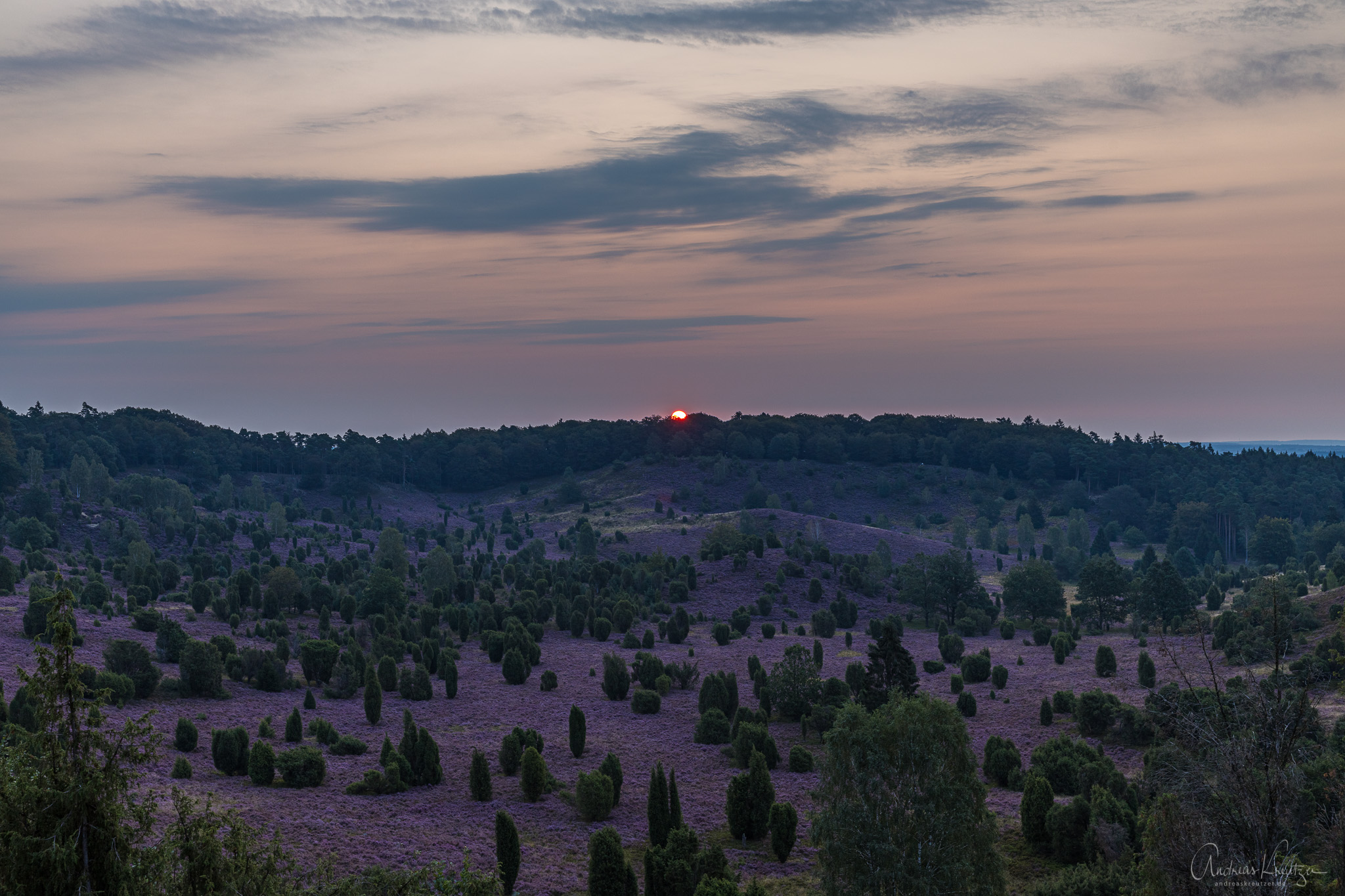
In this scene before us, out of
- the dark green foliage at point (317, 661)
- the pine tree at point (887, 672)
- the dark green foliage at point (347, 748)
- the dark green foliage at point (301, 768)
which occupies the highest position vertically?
the pine tree at point (887, 672)

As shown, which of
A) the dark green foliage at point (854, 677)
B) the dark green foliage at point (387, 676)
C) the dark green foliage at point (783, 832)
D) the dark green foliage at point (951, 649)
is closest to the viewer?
the dark green foliage at point (783, 832)

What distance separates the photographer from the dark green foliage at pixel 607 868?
87.9 ft

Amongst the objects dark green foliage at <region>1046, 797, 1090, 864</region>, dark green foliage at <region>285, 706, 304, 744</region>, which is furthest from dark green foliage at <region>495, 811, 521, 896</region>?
dark green foliage at <region>285, 706, 304, 744</region>

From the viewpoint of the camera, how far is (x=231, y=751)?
36.9 m

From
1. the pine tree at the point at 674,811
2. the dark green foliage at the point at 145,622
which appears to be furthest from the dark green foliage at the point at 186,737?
the dark green foliage at the point at 145,622

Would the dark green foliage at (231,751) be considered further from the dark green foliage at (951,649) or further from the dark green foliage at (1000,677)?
the dark green foliage at (951,649)

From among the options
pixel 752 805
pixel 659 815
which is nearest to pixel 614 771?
pixel 752 805

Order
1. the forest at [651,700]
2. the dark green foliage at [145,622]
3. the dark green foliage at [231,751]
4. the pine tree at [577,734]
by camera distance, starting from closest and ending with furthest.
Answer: the forest at [651,700], the dark green foliage at [231,751], the pine tree at [577,734], the dark green foliage at [145,622]

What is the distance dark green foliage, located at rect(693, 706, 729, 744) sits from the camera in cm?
4581

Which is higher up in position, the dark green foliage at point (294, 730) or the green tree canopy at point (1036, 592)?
the green tree canopy at point (1036, 592)

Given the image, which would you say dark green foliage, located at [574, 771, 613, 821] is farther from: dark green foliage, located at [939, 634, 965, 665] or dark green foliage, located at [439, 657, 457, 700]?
dark green foliage, located at [939, 634, 965, 665]

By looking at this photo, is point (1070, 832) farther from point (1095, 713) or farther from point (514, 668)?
point (514, 668)

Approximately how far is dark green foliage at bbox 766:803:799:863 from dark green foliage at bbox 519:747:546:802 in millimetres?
9553

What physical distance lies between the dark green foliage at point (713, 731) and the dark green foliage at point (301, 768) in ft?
57.4
